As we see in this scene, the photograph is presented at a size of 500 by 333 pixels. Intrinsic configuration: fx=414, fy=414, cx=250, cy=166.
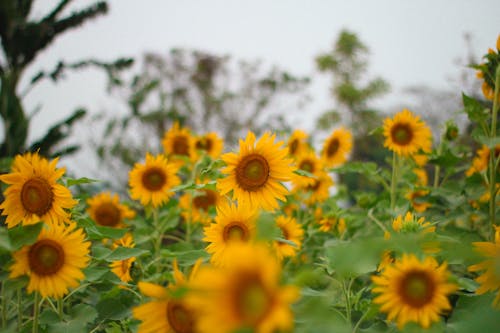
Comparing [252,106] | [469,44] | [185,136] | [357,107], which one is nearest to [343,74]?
[357,107]

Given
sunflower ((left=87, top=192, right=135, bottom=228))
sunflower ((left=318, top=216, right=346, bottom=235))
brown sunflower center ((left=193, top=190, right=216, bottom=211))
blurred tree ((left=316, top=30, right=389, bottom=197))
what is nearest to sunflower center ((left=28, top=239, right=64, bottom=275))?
sunflower ((left=318, top=216, right=346, bottom=235))

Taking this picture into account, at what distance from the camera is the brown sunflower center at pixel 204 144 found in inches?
90.0

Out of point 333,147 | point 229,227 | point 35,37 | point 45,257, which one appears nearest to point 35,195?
point 45,257

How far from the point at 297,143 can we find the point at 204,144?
0.52m

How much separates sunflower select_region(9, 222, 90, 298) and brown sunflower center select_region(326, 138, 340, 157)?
5.84ft

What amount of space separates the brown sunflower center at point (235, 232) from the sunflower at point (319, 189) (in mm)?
1110

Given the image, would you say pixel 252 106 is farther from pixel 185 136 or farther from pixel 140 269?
pixel 140 269

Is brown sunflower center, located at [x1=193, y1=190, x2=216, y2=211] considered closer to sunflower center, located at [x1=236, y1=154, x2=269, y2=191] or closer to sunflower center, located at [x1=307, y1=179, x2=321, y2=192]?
sunflower center, located at [x1=307, y1=179, x2=321, y2=192]

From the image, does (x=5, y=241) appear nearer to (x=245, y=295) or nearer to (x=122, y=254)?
(x=122, y=254)

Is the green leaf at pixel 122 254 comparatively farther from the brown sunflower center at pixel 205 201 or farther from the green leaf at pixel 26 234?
the brown sunflower center at pixel 205 201

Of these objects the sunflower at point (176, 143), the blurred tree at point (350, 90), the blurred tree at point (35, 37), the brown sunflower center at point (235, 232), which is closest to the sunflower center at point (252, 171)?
the brown sunflower center at point (235, 232)

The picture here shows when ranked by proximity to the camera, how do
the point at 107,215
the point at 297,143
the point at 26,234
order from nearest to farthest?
the point at 26,234 < the point at 107,215 < the point at 297,143

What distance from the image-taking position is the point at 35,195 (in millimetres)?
998

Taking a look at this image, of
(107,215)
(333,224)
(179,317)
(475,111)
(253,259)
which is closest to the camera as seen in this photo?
(253,259)
